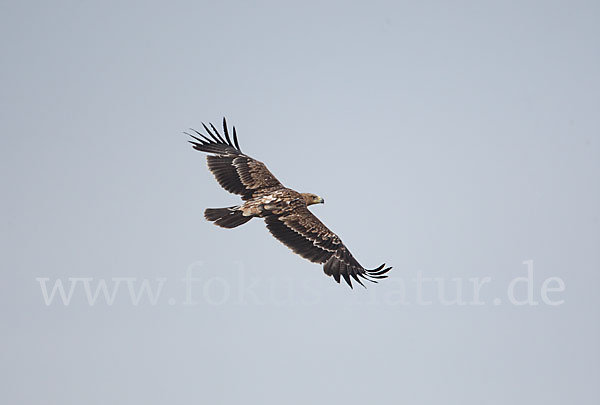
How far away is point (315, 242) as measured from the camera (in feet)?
58.7

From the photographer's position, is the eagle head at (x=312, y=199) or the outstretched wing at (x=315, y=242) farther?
the eagle head at (x=312, y=199)

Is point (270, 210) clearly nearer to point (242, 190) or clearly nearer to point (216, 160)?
point (242, 190)

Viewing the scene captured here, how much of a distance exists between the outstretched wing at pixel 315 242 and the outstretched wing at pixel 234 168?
1148mm

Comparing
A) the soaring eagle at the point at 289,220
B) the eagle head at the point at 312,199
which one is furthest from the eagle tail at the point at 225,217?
the eagle head at the point at 312,199

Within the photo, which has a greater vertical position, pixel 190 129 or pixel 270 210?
pixel 190 129

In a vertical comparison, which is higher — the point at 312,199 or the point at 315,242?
the point at 312,199

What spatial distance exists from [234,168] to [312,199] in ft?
6.42

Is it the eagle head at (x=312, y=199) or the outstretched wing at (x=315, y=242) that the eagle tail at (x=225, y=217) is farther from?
the eagle head at (x=312, y=199)

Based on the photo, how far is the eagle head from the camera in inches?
762

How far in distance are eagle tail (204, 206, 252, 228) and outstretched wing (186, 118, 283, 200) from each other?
44.6 inches

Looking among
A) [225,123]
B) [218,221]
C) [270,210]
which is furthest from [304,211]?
[225,123]

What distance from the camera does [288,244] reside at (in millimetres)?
17766

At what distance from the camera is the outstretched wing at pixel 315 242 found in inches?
695

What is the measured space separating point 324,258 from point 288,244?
818 mm
